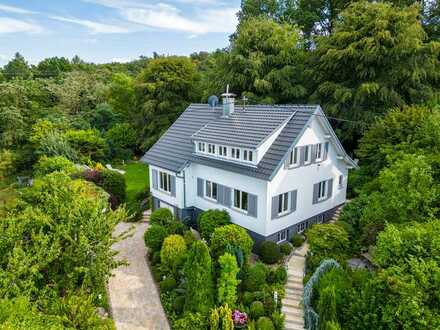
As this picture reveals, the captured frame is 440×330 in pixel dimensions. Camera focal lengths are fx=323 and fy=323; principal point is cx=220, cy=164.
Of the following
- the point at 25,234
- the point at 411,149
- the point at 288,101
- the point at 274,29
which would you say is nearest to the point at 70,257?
the point at 25,234

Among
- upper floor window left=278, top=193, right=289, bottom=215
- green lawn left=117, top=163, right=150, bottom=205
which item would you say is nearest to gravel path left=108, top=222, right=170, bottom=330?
upper floor window left=278, top=193, right=289, bottom=215

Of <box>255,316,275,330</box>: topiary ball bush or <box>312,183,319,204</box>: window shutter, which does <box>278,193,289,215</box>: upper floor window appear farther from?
<box>255,316,275,330</box>: topiary ball bush

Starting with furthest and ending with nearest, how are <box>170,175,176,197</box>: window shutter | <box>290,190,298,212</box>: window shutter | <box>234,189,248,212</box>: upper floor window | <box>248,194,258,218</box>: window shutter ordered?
<box>170,175,176,197</box>: window shutter, <box>290,190,298,212</box>: window shutter, <box>234,189,248,212</box>: upper floor window, <box>248,194,258,218</box>: window shutter

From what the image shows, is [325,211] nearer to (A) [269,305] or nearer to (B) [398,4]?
(A) [269,305]

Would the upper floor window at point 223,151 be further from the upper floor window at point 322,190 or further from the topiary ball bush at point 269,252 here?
the upper floor window at point 322,190

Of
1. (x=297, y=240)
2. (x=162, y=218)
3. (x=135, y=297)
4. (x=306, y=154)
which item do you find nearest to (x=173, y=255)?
(x=135, y=297)

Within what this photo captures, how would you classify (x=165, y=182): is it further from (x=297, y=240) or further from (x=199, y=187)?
(x=297, y=240)

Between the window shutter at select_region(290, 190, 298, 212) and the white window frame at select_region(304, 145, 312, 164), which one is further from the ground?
the white window frame at select_region(304, 145, 312, 164)
